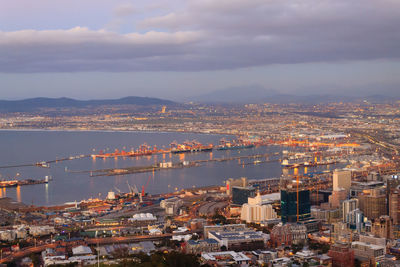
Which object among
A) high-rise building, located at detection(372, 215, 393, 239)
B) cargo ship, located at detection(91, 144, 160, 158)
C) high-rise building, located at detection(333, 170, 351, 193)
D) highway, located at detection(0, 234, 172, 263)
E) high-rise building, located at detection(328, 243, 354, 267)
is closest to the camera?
high-rise building, located at detection(328, 243, 354, 267)

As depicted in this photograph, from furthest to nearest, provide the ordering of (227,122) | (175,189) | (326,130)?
(227,122)
(326,130)
(175,189)

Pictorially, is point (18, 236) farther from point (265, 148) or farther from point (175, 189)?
point (265, 148)

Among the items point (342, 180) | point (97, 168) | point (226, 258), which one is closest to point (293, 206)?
point (226, 258)

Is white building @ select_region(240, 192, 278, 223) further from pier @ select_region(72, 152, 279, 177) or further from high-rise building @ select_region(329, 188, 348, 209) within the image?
pier @ select_region(72, 152, 279, 177)

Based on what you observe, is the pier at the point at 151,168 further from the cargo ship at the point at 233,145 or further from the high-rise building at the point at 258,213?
the high-rise building at the point at 258,213

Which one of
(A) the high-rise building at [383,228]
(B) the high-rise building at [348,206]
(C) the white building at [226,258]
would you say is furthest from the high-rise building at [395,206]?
(C) the white building at [226,258]

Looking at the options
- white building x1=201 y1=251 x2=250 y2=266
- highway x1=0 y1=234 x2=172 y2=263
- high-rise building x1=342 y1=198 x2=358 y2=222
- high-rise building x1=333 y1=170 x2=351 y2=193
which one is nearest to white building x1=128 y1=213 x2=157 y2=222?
highway x1=0 y1=234 x2=172 y2=263

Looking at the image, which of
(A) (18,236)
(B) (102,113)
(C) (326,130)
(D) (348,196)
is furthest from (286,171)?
(B) (102,113)
